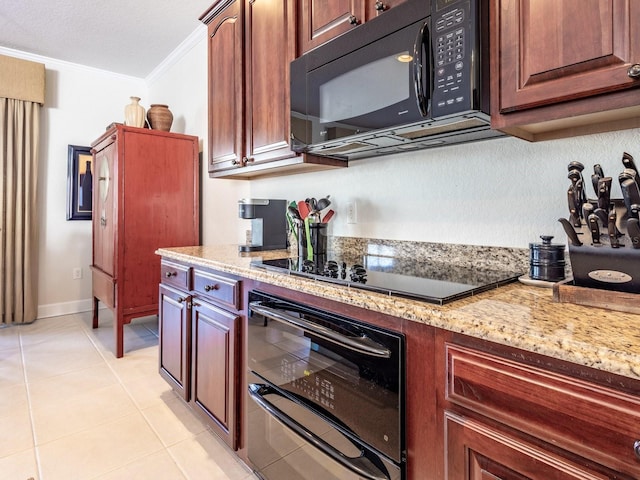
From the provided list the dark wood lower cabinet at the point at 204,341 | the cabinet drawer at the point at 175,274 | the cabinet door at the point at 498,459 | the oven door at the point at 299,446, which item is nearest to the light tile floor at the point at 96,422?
the dark wood lower cabinet at the point at 204,341

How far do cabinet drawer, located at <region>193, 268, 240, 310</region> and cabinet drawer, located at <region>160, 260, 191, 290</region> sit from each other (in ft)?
0.31

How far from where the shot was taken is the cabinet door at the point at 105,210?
2.87 meters

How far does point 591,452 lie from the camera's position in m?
0.60

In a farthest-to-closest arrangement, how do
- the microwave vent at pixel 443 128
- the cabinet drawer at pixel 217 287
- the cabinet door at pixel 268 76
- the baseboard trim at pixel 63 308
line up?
1. the baseboard trim at pixel 63 308
2. the cabinet door at pixel 268 76
3. the cabinet drawer at pixel 217 287
4. the microwave vent at pixel 443 128

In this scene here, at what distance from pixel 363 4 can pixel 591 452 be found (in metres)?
1.45

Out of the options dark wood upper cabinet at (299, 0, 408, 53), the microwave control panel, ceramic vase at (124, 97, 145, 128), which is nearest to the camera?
the microwave control panel

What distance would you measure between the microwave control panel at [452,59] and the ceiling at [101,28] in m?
2.33

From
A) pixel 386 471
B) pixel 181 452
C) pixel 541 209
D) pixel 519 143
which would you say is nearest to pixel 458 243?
pixel 541 209

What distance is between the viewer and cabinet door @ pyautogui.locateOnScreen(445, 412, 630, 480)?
62 centimetres

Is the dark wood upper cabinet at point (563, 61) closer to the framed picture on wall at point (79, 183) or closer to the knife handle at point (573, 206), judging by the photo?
the knife handle at point (573, 206)

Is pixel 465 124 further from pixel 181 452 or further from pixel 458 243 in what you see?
pixel 181 452

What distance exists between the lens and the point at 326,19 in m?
1.49

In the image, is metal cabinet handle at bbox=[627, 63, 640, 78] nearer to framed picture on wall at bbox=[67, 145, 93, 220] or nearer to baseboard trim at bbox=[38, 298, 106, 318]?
framed picture on wall at bbox=[67, 145, 93, 220]

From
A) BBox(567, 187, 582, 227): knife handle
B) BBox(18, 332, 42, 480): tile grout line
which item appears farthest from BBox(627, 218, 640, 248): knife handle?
BBox(18, 332, 42, 480): tile grout line
